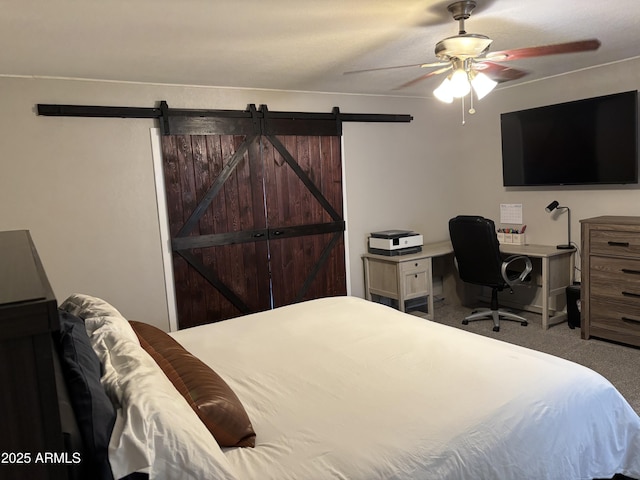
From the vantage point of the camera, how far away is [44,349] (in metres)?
0.79

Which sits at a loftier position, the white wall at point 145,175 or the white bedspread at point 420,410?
the white wall at point 145,175

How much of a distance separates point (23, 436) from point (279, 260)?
3.55m

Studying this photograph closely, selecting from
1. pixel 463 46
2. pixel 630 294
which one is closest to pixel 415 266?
pixel 630 294

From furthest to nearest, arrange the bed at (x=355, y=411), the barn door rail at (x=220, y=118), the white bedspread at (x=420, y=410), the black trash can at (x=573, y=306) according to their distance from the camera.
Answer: the black trash can at (x=573, y=306), the barn door rail at (x=220, y=118), the white bedspread at (x=420, y=410), the bed at (x=355, y=411)

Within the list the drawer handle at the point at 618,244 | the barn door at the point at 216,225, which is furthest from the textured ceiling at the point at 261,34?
the drawer handle at the point at 618,244

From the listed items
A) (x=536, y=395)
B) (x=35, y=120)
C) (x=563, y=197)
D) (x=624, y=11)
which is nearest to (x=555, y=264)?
(x=563, y=197)

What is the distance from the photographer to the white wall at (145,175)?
131 inches

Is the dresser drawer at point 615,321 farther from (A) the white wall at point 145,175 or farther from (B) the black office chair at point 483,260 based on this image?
(A) the white wall at point 145,175

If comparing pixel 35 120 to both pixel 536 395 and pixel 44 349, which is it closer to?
pixel 44 349

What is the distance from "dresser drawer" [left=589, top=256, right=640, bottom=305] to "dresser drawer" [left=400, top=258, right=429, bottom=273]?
4.56ft

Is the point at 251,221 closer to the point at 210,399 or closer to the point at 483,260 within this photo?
the point at 483,260

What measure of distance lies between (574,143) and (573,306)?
1.45m

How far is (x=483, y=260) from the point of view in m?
4.24

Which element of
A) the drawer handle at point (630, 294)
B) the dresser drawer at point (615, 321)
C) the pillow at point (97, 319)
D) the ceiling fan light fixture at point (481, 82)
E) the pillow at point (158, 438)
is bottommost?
the dresser drawer at point (615, 321)
